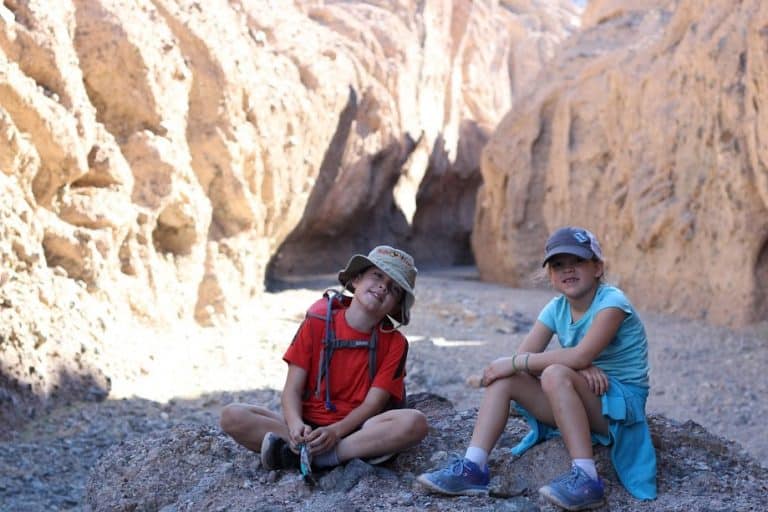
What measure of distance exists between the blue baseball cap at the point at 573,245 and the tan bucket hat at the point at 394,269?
1.80ft

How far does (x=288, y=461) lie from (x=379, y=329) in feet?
2.03

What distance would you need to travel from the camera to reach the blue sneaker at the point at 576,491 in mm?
2543

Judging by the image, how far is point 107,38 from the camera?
674 cm

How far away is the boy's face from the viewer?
307 centimetres

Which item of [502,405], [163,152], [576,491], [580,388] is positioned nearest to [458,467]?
[502,405]

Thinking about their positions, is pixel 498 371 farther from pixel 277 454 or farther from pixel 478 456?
pixel 277 454

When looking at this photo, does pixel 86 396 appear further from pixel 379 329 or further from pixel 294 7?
pixel 294 7

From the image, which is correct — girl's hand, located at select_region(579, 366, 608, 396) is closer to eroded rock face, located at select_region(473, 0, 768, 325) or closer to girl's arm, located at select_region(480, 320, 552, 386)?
girl's arm, located at select_region(480, 320, 552, 386)

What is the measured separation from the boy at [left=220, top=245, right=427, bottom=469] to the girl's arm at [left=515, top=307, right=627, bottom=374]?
20.9 inches

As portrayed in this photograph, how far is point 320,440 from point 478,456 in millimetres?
589

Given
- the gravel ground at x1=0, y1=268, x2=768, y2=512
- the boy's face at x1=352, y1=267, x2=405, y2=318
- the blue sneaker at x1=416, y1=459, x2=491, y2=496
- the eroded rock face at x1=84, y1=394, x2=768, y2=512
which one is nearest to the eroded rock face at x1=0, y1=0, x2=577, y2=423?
the gravel ground at x1=0, y1=268, x2=768, y2=512

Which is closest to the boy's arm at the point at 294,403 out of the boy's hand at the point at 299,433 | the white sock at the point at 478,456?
the boy's hand at the point at 299,433

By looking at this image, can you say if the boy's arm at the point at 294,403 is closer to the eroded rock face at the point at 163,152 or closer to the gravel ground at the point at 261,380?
the gravel ground at the point at 261,380

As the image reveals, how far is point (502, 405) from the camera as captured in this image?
2.82 metres
